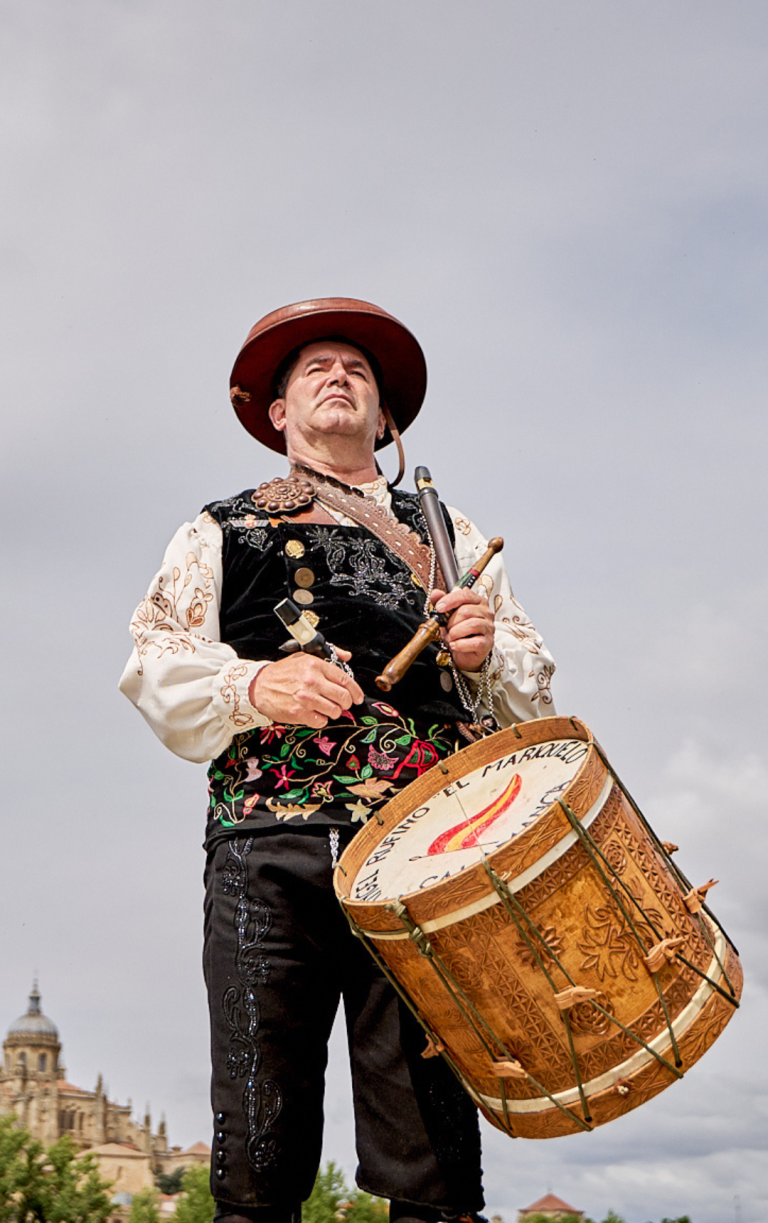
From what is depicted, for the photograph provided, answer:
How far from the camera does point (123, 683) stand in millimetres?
3242

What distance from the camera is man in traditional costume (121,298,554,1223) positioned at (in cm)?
289

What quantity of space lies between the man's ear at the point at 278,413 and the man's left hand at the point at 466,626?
110 centimetres

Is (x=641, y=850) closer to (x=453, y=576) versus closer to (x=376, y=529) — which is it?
(x=453, y=576)

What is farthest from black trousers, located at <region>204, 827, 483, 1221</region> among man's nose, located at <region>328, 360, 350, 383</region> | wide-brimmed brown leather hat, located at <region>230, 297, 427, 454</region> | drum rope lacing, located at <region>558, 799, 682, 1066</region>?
wide-brimmed brown leather hat, located at <region>230, 297, 427, 454</region>

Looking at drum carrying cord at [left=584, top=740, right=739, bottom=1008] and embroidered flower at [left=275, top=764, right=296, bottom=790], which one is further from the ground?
embroidered flower at [left=275, top=764, right=296, bottom=790]


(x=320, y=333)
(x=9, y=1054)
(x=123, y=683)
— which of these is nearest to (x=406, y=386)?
(x=320, y=333)

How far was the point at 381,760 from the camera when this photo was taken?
3.15 meters

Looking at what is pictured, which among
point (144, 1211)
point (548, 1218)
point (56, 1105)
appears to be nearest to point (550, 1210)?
point (548, 1218)

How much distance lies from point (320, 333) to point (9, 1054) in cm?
9656

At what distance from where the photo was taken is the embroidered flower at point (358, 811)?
3074mm

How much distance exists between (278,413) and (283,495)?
534 mm

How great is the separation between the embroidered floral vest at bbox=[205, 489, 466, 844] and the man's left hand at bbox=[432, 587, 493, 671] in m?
0.15

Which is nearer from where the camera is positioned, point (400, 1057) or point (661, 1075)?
point (661, 1075)

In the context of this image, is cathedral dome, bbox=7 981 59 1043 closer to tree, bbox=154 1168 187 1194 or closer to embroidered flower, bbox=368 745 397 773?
tree, bbox=154 1168 187 1194
